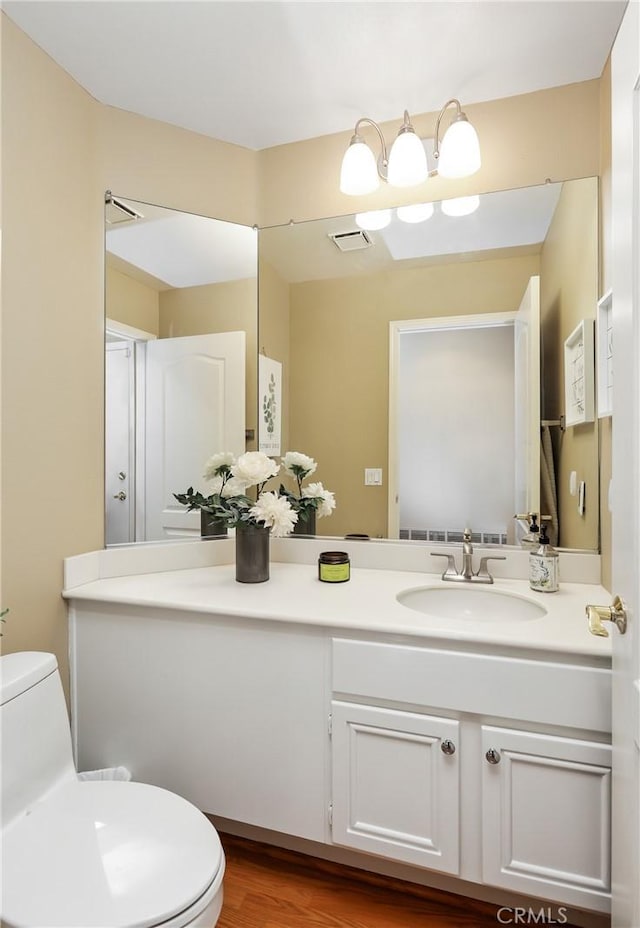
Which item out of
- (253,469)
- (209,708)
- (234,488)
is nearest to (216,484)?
(234,488)

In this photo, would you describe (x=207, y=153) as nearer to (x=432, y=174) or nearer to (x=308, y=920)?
(x=432, y=174)

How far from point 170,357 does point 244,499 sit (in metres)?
0.65

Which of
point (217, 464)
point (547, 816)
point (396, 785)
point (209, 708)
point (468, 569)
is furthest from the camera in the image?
point (217, 464)

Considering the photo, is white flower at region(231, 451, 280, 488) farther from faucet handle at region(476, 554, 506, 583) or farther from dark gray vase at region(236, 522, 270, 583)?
faucet handle at region(476, 554, 506, 583)

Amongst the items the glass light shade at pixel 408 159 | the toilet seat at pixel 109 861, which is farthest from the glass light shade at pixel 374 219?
the toilet seat at pixel 109 861

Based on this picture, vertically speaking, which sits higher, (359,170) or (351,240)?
(359,170)

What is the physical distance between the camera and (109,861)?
99cm

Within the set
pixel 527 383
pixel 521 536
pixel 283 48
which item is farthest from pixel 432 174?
pixel 521 536

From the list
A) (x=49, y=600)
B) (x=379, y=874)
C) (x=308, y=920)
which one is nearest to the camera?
(x=308, y=920)

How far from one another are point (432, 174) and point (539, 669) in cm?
Answer: 162

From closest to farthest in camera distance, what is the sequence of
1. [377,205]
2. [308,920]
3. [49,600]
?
[308,920] → [49,600] → [377,205]

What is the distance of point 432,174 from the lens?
5.88 feet

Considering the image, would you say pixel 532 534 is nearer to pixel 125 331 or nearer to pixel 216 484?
pixel 216 484

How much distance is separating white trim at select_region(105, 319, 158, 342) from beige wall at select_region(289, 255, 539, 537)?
563mm
